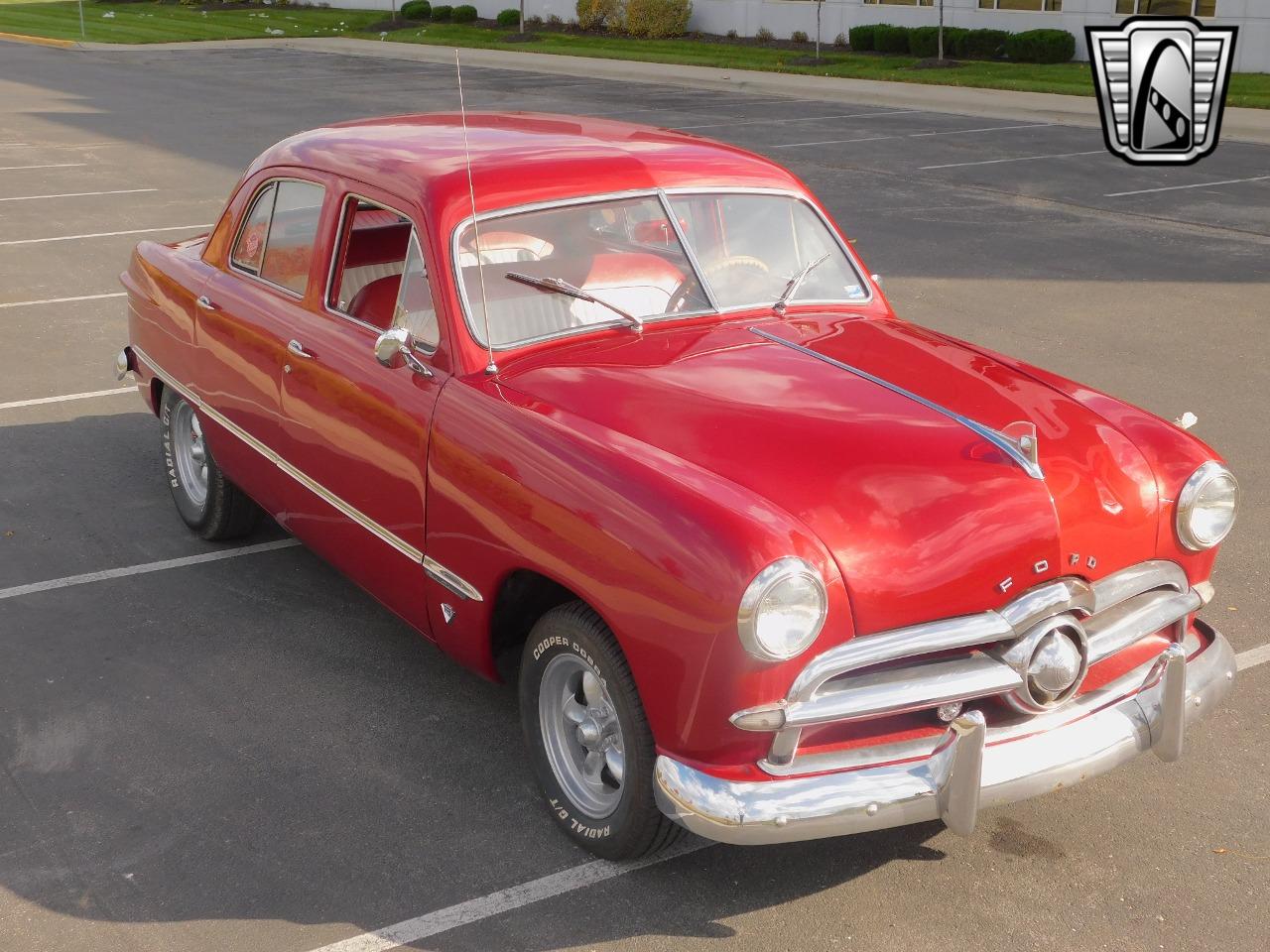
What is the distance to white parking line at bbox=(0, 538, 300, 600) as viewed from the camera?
236 inches

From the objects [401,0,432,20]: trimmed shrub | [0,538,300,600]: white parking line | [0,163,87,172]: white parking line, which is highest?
[401,0,432,20]: trimmed shrub

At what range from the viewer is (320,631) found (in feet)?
18.4

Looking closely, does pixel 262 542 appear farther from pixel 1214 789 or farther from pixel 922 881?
pixel 1214 789

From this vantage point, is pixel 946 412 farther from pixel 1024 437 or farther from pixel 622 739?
pixel 622 739

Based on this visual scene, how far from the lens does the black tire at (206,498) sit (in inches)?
247

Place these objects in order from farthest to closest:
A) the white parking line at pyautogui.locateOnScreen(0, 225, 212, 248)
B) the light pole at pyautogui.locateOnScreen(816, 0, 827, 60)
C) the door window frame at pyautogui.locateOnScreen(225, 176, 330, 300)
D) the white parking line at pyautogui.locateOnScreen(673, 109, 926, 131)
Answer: the light pole at pyautogui.locateOnScreen(816, 0, 827, 60)
the white parking line at pyautogui.locateOnScreen(673, 109, 926, 131)
the white parking line at pyautogui.locateOnScreen(0, 225, 212, 248)
the door window frame at pyautogui.locateOnScreen(225, 176, 330, 300)

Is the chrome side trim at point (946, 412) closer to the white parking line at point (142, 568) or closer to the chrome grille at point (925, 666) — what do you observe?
the chrome grille at point (925, 666)

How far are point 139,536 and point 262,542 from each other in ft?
1.84

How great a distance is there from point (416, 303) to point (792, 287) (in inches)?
52.8

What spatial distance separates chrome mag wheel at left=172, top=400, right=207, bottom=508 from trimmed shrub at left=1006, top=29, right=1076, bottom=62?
1043 inches

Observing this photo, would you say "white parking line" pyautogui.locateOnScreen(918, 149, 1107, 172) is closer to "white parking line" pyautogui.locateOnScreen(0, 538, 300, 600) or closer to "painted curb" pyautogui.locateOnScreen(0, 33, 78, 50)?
"white parking line" pyautogui.locateOnScreen(0, 538, 300, 600)

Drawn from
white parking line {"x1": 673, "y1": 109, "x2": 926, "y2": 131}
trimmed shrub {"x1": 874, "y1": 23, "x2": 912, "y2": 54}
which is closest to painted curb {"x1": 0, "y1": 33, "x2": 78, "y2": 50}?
trimmed shrub {"x1": 874, "y1": 23, "x2": 912, "y2": 54}

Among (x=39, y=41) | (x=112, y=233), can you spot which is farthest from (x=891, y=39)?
(x=112, y=233)

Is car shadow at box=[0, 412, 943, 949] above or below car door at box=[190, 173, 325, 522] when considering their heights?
below
